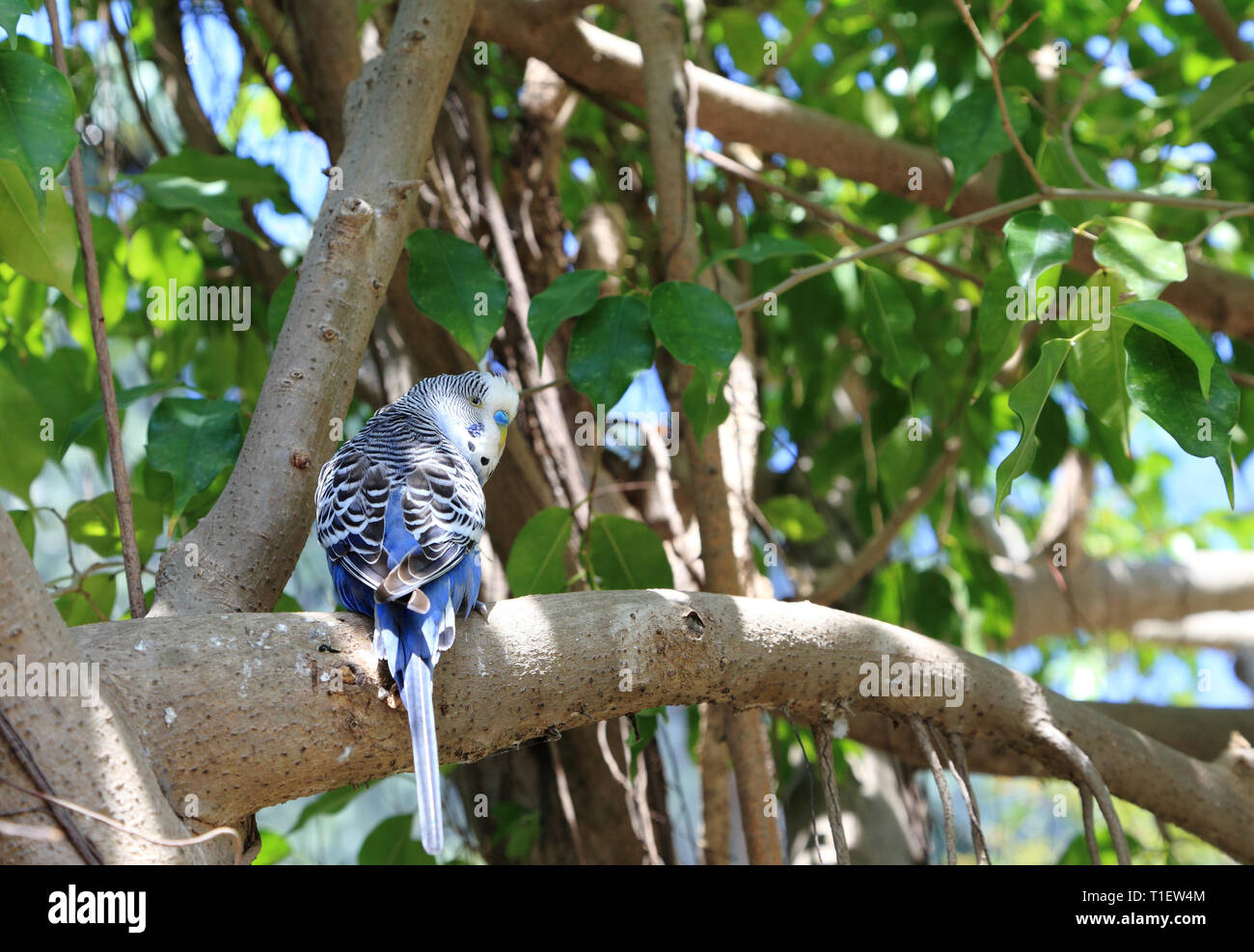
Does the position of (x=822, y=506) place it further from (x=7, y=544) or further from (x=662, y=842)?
(x=7, y=544)

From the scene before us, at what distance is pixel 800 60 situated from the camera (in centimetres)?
398

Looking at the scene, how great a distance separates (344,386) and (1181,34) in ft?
9.65

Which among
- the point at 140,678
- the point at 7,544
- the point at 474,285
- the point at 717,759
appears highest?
the point at 474,285

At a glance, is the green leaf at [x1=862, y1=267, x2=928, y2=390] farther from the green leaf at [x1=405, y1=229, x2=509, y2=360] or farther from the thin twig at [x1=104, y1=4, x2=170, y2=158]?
the thin twig at [x1=104, y1=4, x2=170, y2=158]

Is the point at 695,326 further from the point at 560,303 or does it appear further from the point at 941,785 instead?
the point at 941,785

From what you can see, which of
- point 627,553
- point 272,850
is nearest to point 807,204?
point 627,553

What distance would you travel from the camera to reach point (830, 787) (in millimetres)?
1742

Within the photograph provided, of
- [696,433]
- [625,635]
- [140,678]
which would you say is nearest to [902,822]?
[696,433]

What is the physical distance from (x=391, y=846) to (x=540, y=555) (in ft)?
3.43

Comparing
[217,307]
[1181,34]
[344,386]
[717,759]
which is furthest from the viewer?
[1181,34]

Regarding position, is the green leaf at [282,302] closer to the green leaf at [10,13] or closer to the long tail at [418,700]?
the green leaf at [10,13]

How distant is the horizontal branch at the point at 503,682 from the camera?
1.29m

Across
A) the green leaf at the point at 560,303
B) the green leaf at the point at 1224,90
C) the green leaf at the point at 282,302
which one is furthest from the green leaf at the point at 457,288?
the green leaf at the point at 1224,90

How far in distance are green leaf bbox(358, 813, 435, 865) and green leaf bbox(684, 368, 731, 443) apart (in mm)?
1389
